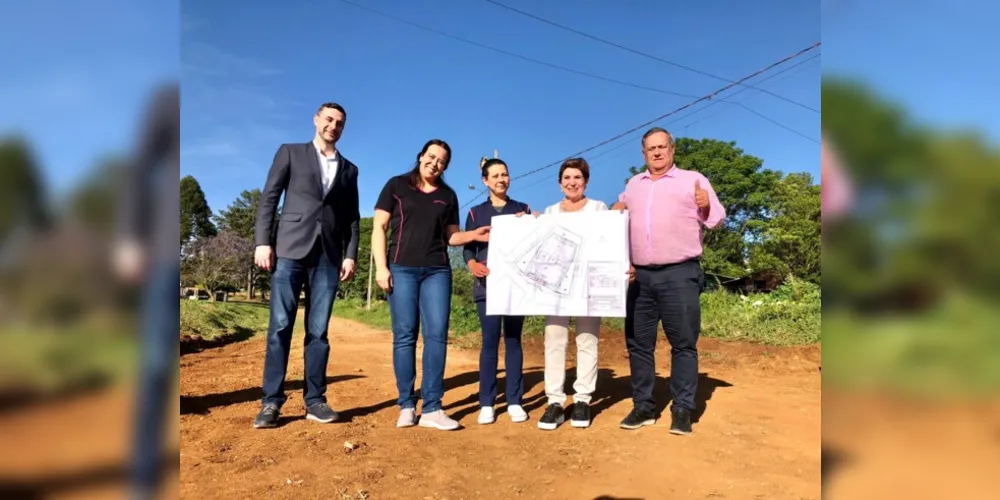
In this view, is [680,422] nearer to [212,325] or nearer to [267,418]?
[267,418]

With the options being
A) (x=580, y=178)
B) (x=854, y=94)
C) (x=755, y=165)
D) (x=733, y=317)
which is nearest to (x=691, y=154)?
(x=755, y=165)

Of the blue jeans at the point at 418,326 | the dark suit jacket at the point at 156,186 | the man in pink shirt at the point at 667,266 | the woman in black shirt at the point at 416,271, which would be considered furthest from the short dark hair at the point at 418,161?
the dark suit jacket at the point at 156,186

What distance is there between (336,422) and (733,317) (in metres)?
9.94

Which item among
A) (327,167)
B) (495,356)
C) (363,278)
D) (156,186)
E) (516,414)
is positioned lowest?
(363,278)

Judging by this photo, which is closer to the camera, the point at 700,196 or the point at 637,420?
the point at 700,196

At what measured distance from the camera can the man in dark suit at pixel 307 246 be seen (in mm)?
3082

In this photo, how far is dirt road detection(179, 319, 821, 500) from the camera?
219cm

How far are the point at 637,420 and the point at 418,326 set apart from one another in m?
1.53

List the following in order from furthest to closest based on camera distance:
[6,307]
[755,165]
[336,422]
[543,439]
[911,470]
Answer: [755,165], [336,422], [543,439], [911,470], [6,307]

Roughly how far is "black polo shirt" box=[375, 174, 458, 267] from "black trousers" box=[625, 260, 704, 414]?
1304 mm

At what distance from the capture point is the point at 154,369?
2.06 feet

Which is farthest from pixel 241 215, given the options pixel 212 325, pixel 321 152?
pixel 321 152

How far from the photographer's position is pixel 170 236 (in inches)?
25.3

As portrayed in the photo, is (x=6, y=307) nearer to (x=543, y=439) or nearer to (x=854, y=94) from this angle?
(x=854, y=94)
